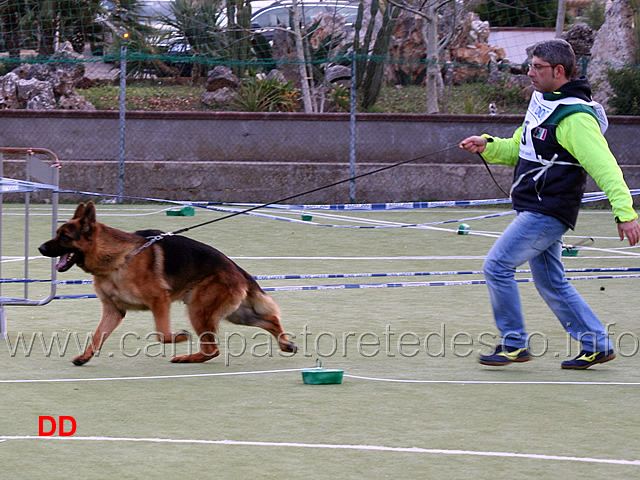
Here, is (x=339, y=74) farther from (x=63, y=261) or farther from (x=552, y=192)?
(x=552, y=192)

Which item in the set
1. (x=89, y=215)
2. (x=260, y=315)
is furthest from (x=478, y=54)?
(x=89, y=215)

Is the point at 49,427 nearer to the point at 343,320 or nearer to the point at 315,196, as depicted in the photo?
the point at 343,320

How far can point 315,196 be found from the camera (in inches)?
626

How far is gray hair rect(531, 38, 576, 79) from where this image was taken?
5379 millimetres

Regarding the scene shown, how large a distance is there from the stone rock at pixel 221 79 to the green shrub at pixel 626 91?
731 cm

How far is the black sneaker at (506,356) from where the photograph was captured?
5.61m

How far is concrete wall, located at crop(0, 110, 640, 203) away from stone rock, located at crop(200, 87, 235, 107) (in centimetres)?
227

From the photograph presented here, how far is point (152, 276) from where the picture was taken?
5816mm

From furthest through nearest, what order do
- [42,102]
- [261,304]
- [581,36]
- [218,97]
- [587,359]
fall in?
1. [581,36]
2. [218,97]
3. [42,102]
4. [261,304]
5. [587,359]

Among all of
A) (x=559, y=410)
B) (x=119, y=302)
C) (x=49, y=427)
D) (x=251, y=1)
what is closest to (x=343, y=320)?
(x=119, y=302)

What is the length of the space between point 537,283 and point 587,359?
539 mm

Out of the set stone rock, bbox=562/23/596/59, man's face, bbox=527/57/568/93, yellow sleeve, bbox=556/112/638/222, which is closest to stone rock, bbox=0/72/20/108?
stone rock, bbox=562/23/596/59

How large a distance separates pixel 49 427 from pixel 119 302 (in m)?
1.77

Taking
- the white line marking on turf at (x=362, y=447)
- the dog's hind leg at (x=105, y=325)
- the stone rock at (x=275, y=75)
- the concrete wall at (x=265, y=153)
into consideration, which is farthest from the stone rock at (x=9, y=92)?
the white line marking on turf at (x=362, y=447)
